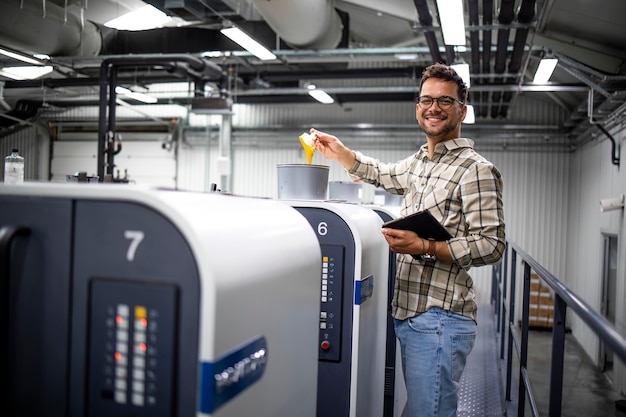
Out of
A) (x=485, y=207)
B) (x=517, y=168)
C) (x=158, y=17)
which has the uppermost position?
(x=158, y=17)

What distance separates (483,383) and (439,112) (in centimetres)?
291

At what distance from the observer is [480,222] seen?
6.49ft

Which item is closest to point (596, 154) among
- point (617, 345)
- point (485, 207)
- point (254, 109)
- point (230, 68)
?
point (230, 68)

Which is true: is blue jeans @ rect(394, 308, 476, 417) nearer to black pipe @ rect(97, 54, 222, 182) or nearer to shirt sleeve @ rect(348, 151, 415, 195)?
shirt sleeve @ rect(348, 151, 415, 195)

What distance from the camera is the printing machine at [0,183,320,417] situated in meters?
1.08

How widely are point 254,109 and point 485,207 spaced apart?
986cm

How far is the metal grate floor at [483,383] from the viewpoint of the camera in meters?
3.80

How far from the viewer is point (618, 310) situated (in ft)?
21.7

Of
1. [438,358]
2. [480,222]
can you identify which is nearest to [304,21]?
[480,222]

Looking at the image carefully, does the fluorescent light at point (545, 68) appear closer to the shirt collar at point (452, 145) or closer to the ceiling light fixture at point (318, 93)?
the ceiling light fixture at point (318, 93)

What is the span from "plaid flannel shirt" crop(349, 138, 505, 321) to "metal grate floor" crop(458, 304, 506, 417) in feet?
6.40

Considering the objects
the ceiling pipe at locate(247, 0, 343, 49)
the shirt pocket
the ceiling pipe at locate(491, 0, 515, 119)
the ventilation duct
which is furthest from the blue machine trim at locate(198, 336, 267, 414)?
the ventilation duct

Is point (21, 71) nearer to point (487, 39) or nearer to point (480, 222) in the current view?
point (487, 39)

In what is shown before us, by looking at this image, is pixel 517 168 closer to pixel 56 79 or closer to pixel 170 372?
pixel 56 79
